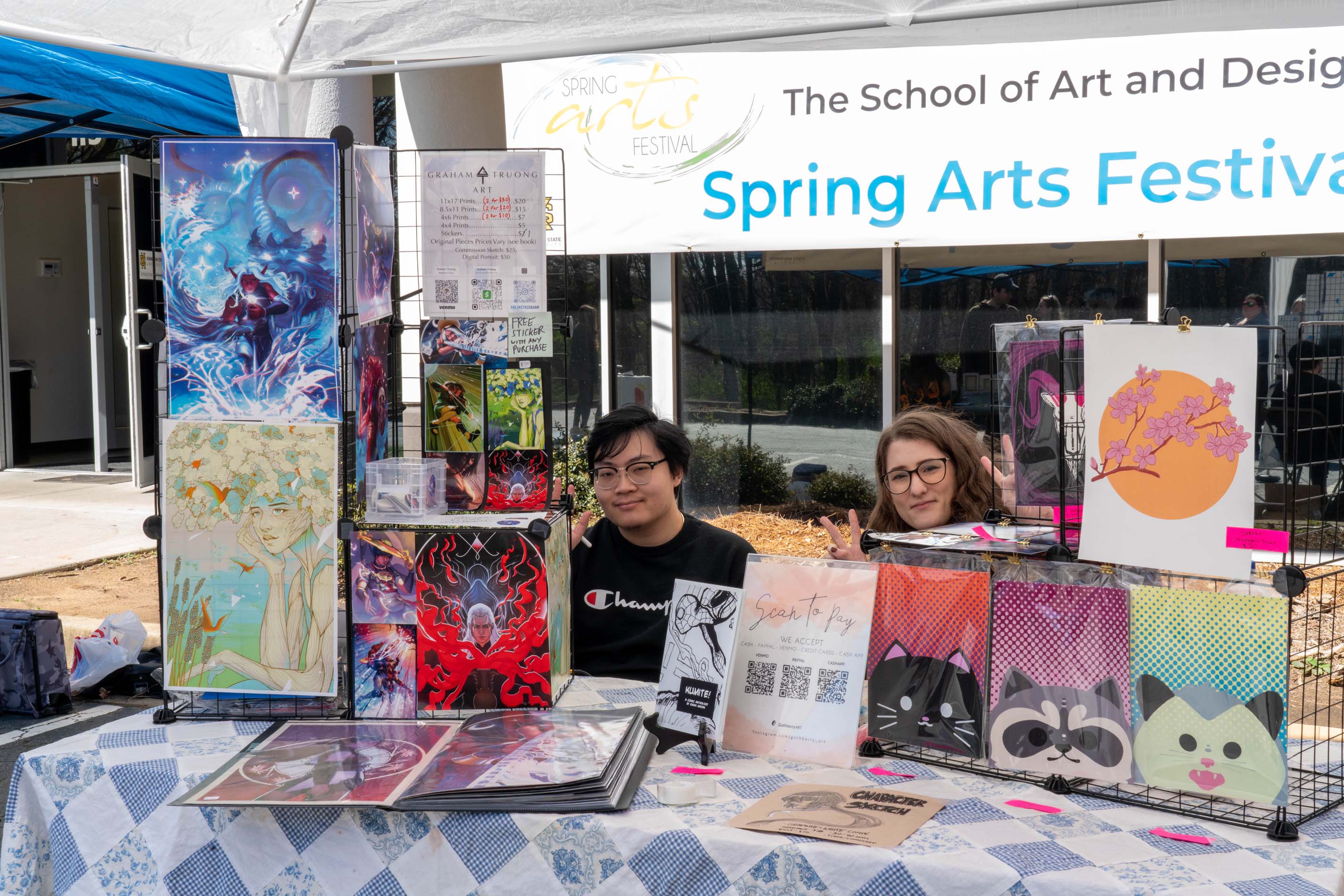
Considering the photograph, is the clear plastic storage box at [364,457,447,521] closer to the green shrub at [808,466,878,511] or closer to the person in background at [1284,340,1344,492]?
the person in background at [1284,340,1344,492]

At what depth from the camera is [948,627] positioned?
1569 mm

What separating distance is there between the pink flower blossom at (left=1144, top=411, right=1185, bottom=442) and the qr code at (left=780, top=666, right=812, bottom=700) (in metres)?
0.57

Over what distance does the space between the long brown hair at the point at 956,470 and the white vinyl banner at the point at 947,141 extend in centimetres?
290

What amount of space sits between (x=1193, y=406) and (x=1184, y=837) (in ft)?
1.73

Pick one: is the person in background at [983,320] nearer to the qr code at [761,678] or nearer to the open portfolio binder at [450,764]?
the qr code at [761,678]

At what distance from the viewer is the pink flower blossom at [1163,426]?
4.68 feet

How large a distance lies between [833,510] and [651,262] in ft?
5.74

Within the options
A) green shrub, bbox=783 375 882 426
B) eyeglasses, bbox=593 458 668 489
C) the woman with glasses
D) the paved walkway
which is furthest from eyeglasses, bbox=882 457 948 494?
the paved walkway

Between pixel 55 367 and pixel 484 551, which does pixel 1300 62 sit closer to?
pixel 484 551

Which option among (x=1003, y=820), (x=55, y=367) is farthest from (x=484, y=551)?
(x=55, y=367)

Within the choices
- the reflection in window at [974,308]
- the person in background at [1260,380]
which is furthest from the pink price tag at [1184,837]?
the reflection in window at [974,308]

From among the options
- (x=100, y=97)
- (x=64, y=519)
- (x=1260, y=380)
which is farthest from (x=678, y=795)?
(x=64, y=519)

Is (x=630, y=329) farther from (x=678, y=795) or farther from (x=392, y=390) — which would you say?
(x=678, y=795)

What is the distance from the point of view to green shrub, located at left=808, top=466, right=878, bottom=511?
6.14m
